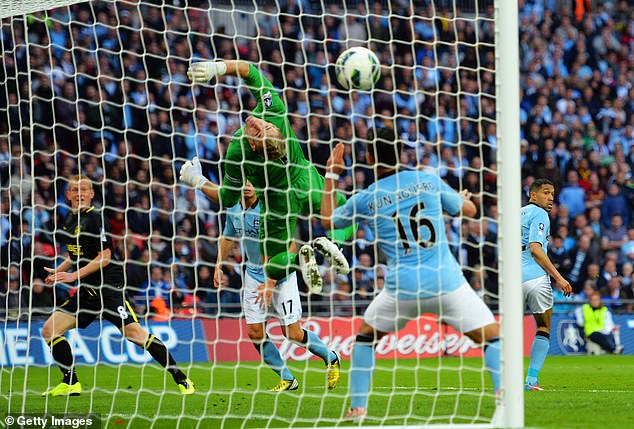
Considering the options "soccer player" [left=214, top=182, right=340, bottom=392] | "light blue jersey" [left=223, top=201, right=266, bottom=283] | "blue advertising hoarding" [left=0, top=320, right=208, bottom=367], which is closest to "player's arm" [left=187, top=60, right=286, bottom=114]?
"soccer player" [left=214, top=182, right=340, bottom=392]

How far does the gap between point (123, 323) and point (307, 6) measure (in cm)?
1111

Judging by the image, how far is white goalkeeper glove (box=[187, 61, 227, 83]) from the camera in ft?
24.8

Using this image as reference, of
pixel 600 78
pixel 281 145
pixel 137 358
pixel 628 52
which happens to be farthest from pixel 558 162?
pixel 281 145

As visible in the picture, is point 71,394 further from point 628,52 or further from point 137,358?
point 628,52

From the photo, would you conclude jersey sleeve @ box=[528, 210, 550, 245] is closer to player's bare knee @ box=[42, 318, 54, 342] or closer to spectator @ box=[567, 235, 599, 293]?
player's bare knee @ box=[42, 318, 54, 342]

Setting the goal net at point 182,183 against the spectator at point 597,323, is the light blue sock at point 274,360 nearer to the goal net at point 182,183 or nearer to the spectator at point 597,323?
the goal net at point 182,183

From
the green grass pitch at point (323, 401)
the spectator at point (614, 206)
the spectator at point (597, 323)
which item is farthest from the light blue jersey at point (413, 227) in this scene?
the spectator at point (614, 206)

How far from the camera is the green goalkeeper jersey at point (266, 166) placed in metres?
8.45

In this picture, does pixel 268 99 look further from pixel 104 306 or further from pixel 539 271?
pixel 539 271

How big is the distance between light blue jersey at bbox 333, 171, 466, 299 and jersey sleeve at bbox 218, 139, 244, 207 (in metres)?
2.08

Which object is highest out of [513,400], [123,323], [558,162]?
[558,162]

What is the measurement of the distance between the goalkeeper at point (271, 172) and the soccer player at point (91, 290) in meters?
1.21

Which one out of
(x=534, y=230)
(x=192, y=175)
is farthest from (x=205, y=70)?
(x=534, y=230)

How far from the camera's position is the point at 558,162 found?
19062mm
